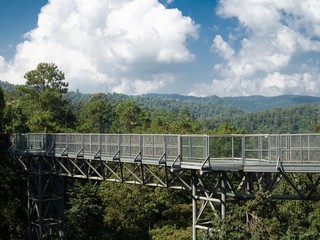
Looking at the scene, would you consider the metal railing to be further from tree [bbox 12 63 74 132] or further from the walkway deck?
tree [bbox 12 63 74 132]

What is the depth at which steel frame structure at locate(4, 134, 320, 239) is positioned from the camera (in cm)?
1634

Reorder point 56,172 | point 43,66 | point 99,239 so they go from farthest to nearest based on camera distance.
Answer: point 43,66, point 99,239, point 56,172

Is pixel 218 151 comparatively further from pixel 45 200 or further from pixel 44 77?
pixel 44 77

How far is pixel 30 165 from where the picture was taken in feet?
104

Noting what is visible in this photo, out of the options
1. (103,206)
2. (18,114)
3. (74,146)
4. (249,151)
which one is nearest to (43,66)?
(18,114)

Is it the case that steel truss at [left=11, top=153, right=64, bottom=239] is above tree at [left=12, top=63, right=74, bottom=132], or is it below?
below

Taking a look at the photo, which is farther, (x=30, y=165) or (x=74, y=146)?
(x=30, y=165)

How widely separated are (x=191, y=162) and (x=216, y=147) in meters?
1.36

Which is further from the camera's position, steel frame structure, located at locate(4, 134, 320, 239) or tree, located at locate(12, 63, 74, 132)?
tree, located at locate(12, 63, 74, 132)

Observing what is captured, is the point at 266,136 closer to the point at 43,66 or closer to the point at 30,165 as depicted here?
the point at 30,165

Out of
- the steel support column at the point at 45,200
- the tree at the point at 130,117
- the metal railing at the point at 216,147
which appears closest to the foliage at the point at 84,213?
the steel support column at the point at 45,200

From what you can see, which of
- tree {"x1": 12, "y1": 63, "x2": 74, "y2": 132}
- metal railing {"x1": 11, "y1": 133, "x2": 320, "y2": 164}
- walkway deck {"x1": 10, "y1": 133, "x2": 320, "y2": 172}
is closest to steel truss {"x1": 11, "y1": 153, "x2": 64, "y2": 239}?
metal railing {"x1": 11, "y1": 133, "x2": 320, "y2": 164}

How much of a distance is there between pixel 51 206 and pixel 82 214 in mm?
8047

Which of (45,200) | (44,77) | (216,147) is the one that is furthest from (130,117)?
(216,147)
